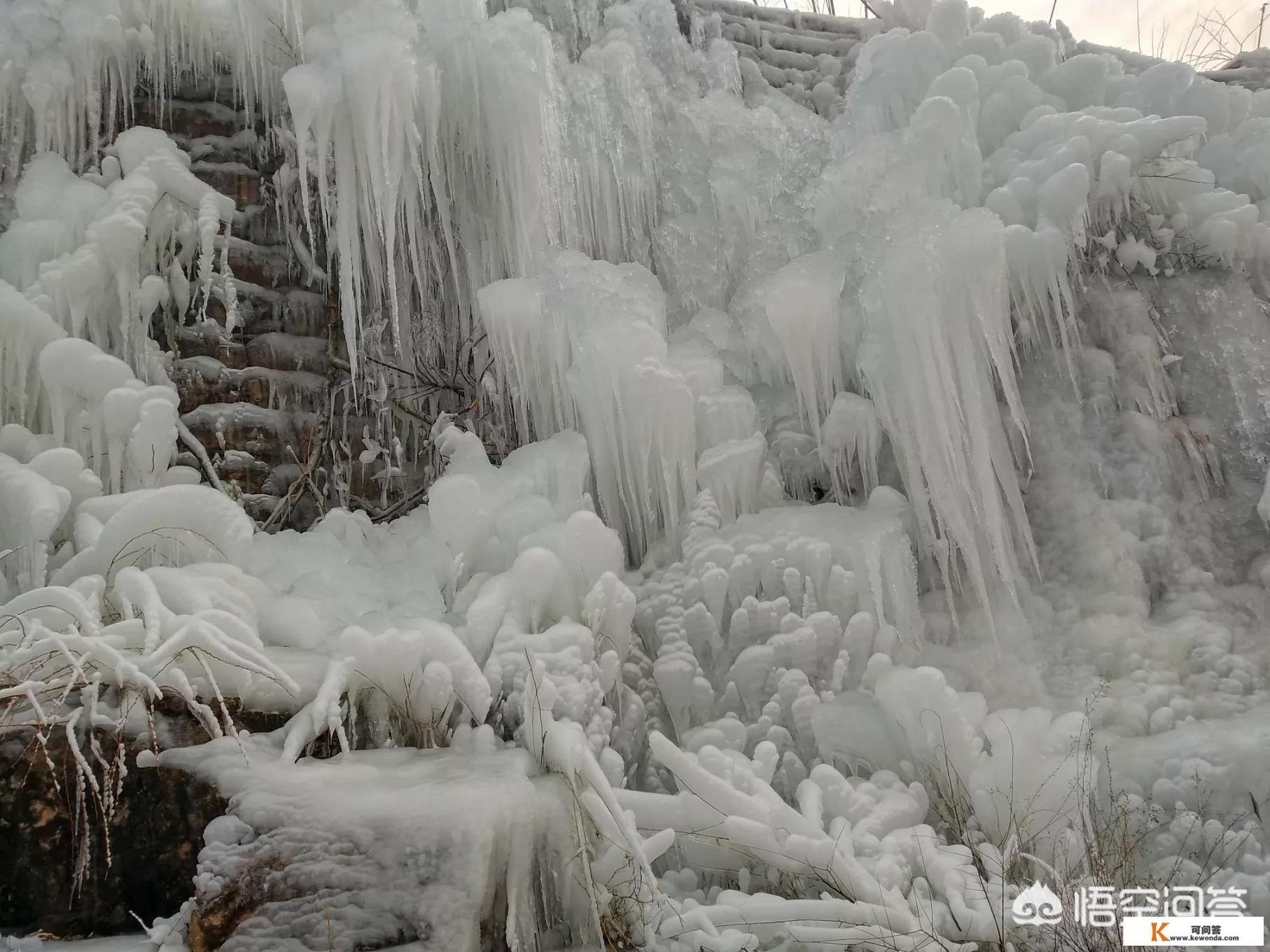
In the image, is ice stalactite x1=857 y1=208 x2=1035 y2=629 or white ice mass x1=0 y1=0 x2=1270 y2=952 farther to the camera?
ice stalactite x1=857 y1=208 x2=1035 y2=629

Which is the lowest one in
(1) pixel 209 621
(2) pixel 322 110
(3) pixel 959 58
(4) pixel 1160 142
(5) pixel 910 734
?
(5) pixel 910 734

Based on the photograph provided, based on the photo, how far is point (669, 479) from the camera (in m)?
4.12

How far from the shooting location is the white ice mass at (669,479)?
2.57m

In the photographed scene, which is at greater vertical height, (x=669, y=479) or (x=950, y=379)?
(x=950, y=379)

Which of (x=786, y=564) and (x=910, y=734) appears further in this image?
(x=786, y=564)

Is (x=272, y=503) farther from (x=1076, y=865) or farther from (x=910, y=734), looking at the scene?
(x=1076, y=865)

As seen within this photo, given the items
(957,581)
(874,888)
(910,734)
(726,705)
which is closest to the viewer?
(874,888)

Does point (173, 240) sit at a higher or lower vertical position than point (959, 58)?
lower

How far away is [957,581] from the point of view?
160 inches

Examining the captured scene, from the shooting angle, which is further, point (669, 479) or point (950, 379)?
point (669, 479)

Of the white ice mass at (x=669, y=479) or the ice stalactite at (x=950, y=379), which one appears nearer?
the white ice mass at (x=669, y=479)

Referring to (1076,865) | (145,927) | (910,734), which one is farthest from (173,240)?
(1076,865)

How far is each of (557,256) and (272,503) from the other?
6.75 feet

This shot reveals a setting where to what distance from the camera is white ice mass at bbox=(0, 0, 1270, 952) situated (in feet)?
8.43
